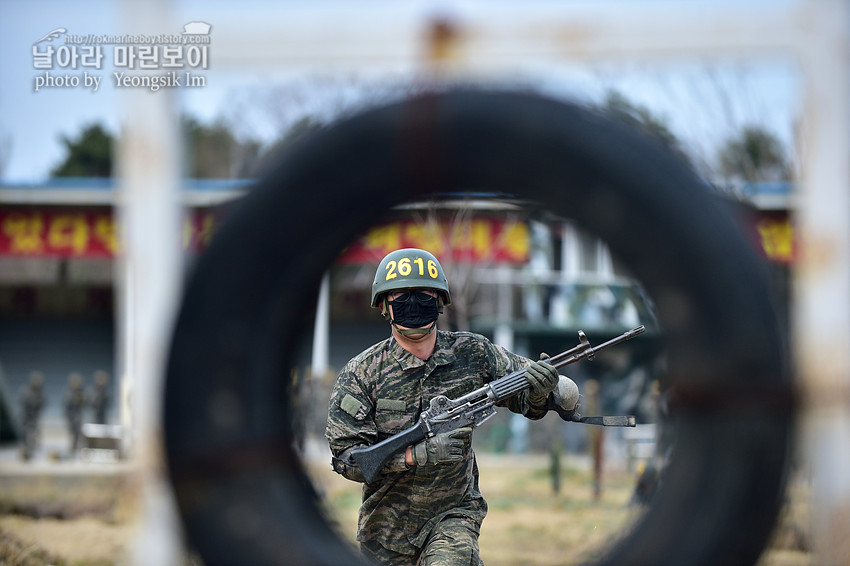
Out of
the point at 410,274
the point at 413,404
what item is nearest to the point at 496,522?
the point at 413,404

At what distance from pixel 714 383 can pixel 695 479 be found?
0.18 metres

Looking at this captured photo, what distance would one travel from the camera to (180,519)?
1.67 meters

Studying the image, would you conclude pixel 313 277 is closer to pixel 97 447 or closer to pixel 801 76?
pixel 801 76

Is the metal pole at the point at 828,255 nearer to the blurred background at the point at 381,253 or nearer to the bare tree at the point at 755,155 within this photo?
the blurred background at the point at 381,253

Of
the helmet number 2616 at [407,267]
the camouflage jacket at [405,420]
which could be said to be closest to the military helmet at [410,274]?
the helmet number 2616 at [407,267]

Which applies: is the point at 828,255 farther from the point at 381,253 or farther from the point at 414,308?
the point at 381,253

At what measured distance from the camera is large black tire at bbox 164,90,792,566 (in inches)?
60.7

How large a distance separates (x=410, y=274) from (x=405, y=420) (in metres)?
0.55

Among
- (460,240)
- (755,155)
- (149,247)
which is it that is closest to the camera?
(149,247)

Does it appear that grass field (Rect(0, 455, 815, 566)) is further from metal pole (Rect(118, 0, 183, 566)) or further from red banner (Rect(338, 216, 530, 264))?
red banner (Rect(338, 216, 530, 264))

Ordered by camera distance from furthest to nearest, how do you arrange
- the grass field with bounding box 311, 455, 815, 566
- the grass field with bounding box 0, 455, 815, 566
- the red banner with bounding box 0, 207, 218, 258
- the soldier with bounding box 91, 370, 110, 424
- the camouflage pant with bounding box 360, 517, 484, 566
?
the red banner with bounding box 0, 207, 218, 258, the soldier with bounding box 91, 370, 110, 424, the grass field with bounding box 311, 455, 815, 566, the grass field with bounding box 0, 455, 815, 566, the camouflage pant with bounding box 360, 517, 484, 566

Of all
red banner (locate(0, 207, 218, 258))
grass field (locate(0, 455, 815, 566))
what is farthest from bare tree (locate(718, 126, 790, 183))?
red banner (locate(0, 207, 218, 258))

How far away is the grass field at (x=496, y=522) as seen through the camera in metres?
6.05

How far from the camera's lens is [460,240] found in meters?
16.5
